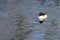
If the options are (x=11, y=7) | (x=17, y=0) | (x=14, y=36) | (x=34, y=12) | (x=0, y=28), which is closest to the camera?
(x=14, y=36)

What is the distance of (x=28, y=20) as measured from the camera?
252 centimetres

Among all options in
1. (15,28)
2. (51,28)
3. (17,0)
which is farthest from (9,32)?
(17,0)

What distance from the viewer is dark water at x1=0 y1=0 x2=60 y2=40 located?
2277mm

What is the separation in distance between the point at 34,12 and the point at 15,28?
14.6 inches

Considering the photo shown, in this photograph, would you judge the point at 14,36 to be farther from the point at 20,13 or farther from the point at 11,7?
the point at 11,7

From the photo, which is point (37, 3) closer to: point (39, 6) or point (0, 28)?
point (39, 6)

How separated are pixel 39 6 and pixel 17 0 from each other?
380 mm

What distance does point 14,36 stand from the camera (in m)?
2.27

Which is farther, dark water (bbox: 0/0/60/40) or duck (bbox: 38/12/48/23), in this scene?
duck (bbox: 38/12/48/23)

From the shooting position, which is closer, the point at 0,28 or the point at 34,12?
the point at 0,28

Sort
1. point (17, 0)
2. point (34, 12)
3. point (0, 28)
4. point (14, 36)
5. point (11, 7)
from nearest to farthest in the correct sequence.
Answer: point (14, 36) < point (0, 28) < point (34, 12) < point (11, 7) < point (17, 0)

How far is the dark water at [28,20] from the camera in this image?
7.47ft

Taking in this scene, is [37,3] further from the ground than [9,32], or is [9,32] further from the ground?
[37,3]

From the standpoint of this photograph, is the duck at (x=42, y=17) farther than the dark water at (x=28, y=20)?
Yes
